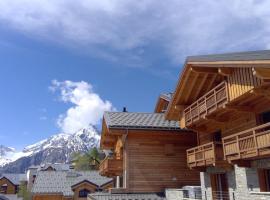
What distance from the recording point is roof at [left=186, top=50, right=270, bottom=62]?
1296 cm

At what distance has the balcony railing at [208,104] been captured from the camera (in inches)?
661

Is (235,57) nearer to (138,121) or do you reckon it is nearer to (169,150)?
(169,150)

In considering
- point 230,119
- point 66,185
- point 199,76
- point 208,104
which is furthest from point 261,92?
point 66,185

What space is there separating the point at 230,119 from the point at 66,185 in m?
34.3

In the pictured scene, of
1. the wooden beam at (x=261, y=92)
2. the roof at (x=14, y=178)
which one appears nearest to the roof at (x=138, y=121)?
the wooden beam at (x=261, y=92)

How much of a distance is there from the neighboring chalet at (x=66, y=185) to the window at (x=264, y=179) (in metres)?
33.3

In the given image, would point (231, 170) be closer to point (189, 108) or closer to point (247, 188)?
point (247, 188)

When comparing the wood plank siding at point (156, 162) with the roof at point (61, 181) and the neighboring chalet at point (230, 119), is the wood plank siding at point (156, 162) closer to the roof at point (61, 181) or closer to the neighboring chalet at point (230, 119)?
the neighboring chalet at point (230, 119)

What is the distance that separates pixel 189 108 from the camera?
20891mm

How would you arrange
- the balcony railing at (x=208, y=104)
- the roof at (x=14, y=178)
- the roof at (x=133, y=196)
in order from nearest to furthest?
the balcony railing at (x=208, y=104) → the roof at (x=133, y=196) → the roof at (x=14, y=178)

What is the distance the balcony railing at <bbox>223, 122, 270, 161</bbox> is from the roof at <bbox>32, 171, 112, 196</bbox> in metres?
34.5

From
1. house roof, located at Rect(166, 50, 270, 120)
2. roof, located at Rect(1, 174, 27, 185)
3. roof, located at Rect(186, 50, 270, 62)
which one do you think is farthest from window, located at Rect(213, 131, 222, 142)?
roof, located at Rect(1, 174, 27, 185)

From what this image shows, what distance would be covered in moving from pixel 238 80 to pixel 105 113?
13.9 metres

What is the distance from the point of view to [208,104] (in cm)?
1827
